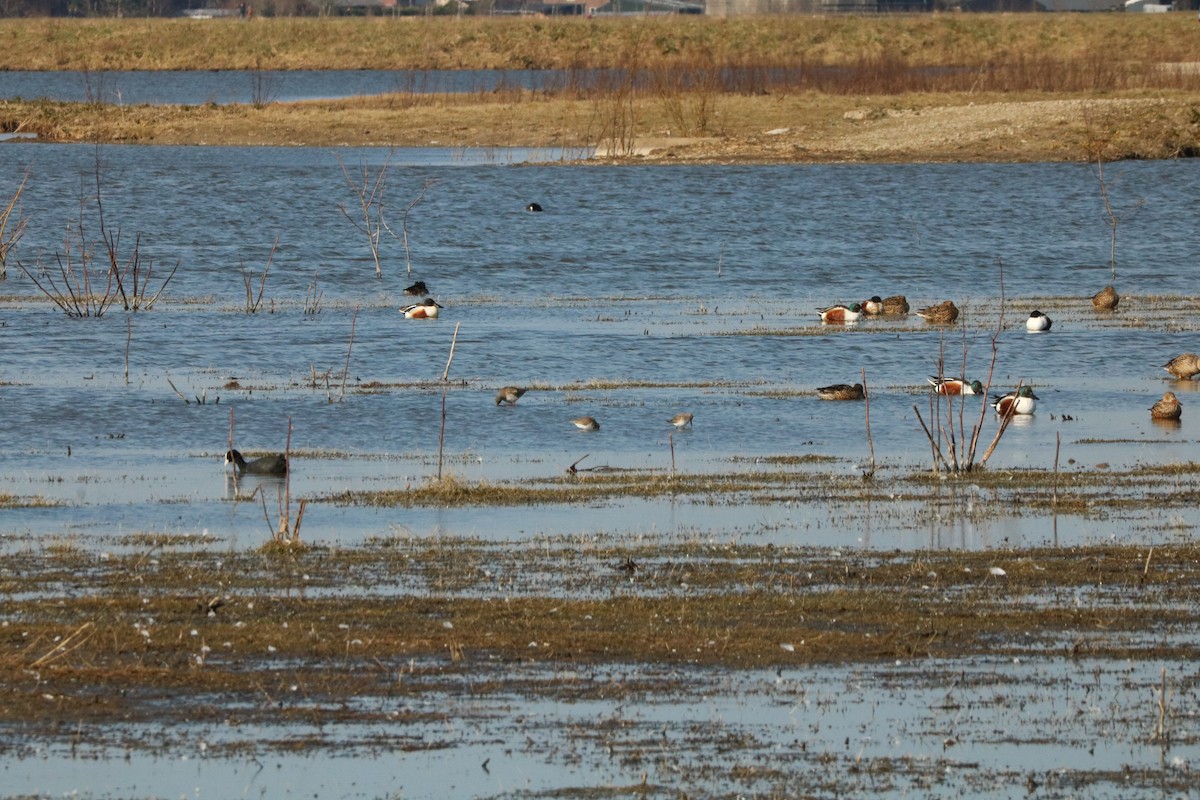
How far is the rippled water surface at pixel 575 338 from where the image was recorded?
13438 mm

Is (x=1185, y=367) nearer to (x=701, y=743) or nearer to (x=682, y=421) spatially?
(x=682, y=421)

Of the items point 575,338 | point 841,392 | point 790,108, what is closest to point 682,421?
point 841,392

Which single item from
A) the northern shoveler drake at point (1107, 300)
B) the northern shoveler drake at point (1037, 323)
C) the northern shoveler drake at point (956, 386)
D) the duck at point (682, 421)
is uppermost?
the northern shoveler drake at point (1107, 300)

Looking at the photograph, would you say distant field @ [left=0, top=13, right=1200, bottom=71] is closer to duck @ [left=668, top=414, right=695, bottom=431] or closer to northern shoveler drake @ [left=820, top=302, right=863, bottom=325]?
northern shoveler drake @ [left=820, top=302, right=863, bottom=325]

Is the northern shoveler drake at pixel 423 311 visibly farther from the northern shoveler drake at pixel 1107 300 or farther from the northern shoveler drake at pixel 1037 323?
the northern shoveler drake at pixel 1107 300

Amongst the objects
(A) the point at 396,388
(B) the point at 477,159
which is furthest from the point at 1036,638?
(B) the point at 477,159

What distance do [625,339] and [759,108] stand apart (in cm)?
2944

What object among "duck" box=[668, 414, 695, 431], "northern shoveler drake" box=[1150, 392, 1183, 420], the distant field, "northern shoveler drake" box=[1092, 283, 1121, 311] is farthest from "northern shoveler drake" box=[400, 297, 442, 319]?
the distant field

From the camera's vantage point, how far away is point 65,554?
33.8 feet

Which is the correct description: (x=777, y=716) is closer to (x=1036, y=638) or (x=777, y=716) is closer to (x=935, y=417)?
→ (x=1036, y=638)

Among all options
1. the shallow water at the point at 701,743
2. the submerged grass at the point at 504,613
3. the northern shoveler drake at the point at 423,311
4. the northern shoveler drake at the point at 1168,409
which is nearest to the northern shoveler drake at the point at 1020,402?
the northern shoveler drake at the point at 1168,409

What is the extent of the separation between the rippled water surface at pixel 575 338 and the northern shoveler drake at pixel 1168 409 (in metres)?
0.16

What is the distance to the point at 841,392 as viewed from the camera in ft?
54.6

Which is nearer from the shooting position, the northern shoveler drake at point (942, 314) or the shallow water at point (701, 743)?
the shallow water at point (701, 743)
